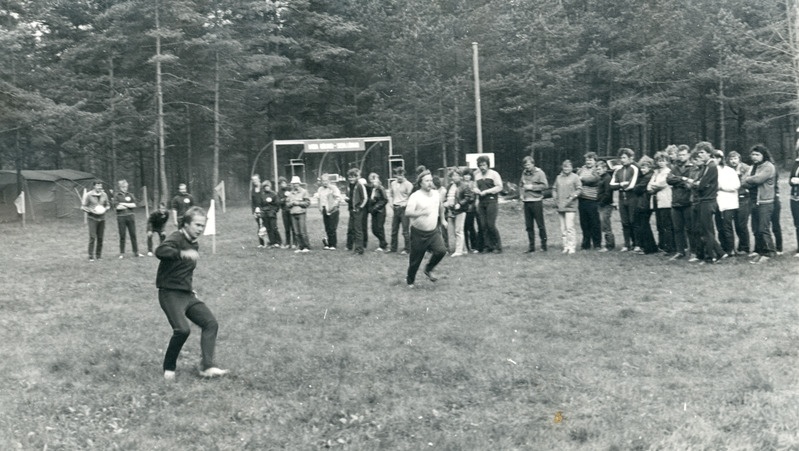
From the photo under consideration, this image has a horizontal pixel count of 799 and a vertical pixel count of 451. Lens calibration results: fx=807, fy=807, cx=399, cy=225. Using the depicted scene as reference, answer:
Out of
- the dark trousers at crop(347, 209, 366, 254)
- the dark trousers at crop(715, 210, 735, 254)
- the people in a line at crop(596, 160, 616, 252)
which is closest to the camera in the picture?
the dark trousers at crop(715, 210, 735, 254)

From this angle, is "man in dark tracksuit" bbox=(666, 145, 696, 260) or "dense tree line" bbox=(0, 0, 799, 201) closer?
"man in dark tracksuit" bbox=(666, 145, 696, 260)

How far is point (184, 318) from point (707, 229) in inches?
361

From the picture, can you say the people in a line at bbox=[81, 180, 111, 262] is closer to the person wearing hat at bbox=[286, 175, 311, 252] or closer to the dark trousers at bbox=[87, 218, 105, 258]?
the dark trousers at bbox=[87, 218, 105, 258]

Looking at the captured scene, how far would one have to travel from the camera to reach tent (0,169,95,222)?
36312 millimetres

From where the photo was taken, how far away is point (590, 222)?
1612cm

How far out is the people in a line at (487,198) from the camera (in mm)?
16641

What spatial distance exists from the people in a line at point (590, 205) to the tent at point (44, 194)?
27.0 m

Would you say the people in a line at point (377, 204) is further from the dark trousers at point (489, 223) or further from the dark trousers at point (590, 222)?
the dark trousers at point (590, 222)

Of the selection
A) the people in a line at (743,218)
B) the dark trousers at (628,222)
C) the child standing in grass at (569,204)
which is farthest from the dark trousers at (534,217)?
the people in a line at (743,218)

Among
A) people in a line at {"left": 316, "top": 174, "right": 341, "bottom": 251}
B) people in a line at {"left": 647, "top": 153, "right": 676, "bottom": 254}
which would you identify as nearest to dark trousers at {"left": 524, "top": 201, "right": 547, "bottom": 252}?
people in a line at {"left": 647, "top": 153, "right": 676, "bottom": 254}

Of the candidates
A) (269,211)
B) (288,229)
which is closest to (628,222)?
(288,229)

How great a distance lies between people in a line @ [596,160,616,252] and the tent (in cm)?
2740

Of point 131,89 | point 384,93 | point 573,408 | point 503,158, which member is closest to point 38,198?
point 131,89

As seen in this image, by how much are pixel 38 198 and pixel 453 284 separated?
30.0 metres
